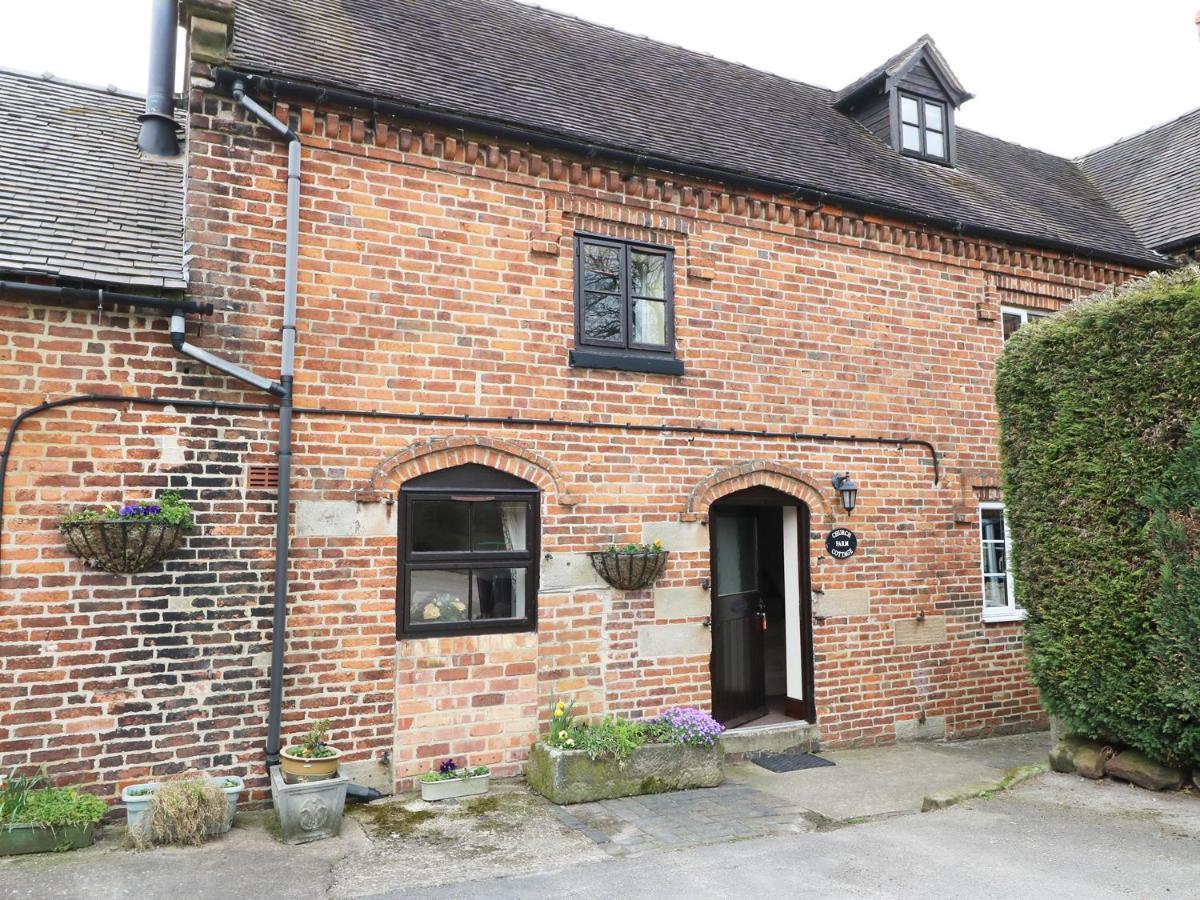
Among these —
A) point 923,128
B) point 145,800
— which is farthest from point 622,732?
point 923,128

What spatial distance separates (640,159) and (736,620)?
15.9 feet

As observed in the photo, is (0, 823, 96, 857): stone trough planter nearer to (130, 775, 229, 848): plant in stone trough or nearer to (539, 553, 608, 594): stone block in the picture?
(130, 775, 229, 848): plant in stone trough

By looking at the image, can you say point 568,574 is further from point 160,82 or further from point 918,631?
point 160,82

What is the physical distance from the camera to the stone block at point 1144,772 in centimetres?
684

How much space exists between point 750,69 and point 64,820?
40.4 feet

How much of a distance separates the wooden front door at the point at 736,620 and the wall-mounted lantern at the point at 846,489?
0.96m

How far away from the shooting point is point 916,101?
12.0m

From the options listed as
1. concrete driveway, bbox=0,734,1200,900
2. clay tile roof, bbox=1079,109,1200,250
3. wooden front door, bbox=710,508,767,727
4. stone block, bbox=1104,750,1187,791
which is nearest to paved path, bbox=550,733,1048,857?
concrete driveway, bbox=0,734,1200,900

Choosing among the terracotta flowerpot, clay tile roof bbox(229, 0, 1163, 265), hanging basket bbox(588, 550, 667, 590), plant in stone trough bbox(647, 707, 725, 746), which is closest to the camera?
the terracotta flowerpot

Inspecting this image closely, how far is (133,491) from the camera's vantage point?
637 cm

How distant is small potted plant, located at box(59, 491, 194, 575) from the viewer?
600cm

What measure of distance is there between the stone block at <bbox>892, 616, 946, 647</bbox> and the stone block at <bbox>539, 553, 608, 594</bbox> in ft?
11.8

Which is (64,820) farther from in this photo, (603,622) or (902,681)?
(902,681)

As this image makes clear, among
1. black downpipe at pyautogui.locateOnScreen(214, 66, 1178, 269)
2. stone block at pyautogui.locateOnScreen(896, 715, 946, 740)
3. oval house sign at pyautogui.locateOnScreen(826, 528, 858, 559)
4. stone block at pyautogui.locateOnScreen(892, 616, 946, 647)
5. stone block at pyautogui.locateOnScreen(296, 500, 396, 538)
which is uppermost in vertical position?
black downpipe at pyautogui.locateOnScreen(214, 66, 1178, 269)
